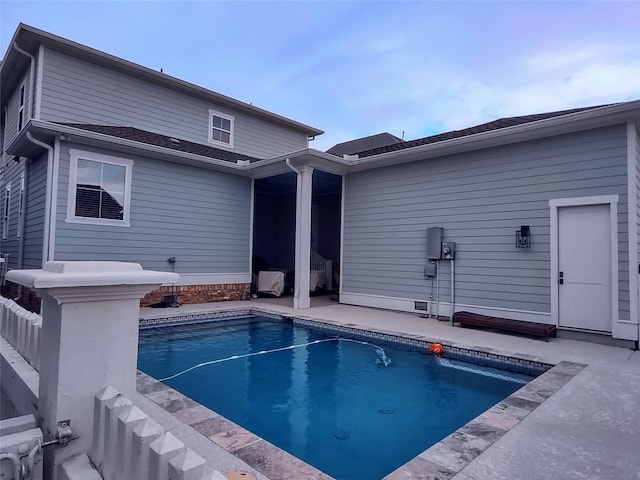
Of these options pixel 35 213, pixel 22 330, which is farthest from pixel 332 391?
pixel 35 213

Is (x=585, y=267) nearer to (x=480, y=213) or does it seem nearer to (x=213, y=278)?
(x=480, y=213)

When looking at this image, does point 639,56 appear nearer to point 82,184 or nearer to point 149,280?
point 149,280

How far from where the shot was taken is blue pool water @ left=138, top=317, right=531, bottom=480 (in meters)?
2.90

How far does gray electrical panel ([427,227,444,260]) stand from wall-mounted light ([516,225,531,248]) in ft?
4.64

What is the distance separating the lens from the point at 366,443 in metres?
2.91

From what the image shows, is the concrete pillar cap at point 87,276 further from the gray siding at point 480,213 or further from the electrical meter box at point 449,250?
the electrical meter box at point 449,250

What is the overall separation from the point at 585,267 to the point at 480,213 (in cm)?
186

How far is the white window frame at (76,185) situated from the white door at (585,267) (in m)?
7.98

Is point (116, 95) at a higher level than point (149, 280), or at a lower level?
higher

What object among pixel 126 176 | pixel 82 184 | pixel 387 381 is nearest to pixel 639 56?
pixel 387 381

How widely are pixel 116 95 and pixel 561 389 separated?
34.0 feet

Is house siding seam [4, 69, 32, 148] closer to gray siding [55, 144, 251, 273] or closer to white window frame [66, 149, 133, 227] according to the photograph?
white window frame [66, 149, 133, 227]

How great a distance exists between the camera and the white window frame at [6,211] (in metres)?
9.70

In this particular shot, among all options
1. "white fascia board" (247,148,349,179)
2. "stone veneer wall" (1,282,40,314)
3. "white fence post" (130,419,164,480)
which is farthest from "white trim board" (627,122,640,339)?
"stone veneer wall" (1,282,40,314)
